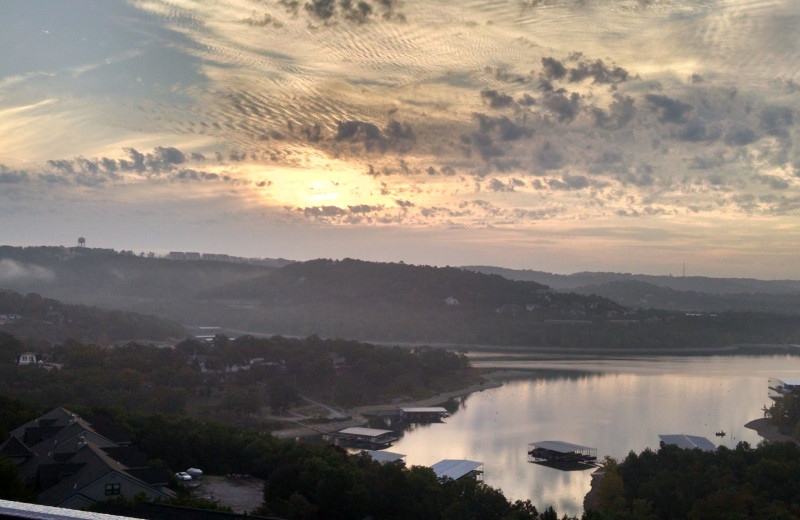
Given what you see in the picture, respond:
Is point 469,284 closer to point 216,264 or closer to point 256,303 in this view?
point 256,303

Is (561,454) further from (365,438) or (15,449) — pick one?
(15,449)

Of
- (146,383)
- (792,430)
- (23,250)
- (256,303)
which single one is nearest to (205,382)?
(146,383)

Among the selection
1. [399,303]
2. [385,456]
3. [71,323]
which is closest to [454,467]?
[385,456]

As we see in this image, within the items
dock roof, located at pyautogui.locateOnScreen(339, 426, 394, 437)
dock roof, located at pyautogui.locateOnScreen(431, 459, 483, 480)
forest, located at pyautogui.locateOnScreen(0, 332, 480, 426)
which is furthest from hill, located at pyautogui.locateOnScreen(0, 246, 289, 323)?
dock roof, located at pyautogui.locateOnScreen(431, 459, 483, 480)

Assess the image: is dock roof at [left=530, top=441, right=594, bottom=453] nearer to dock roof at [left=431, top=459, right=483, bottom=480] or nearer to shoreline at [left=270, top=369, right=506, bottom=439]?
dock roof at [left=431, top=459, right=483, bottom=480]

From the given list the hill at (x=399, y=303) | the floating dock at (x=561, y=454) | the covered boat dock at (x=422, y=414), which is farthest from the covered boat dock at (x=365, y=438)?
the hill at (x=399, y=303)

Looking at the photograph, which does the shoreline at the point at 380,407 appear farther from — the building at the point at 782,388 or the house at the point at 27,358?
the building at the point at 782,388
